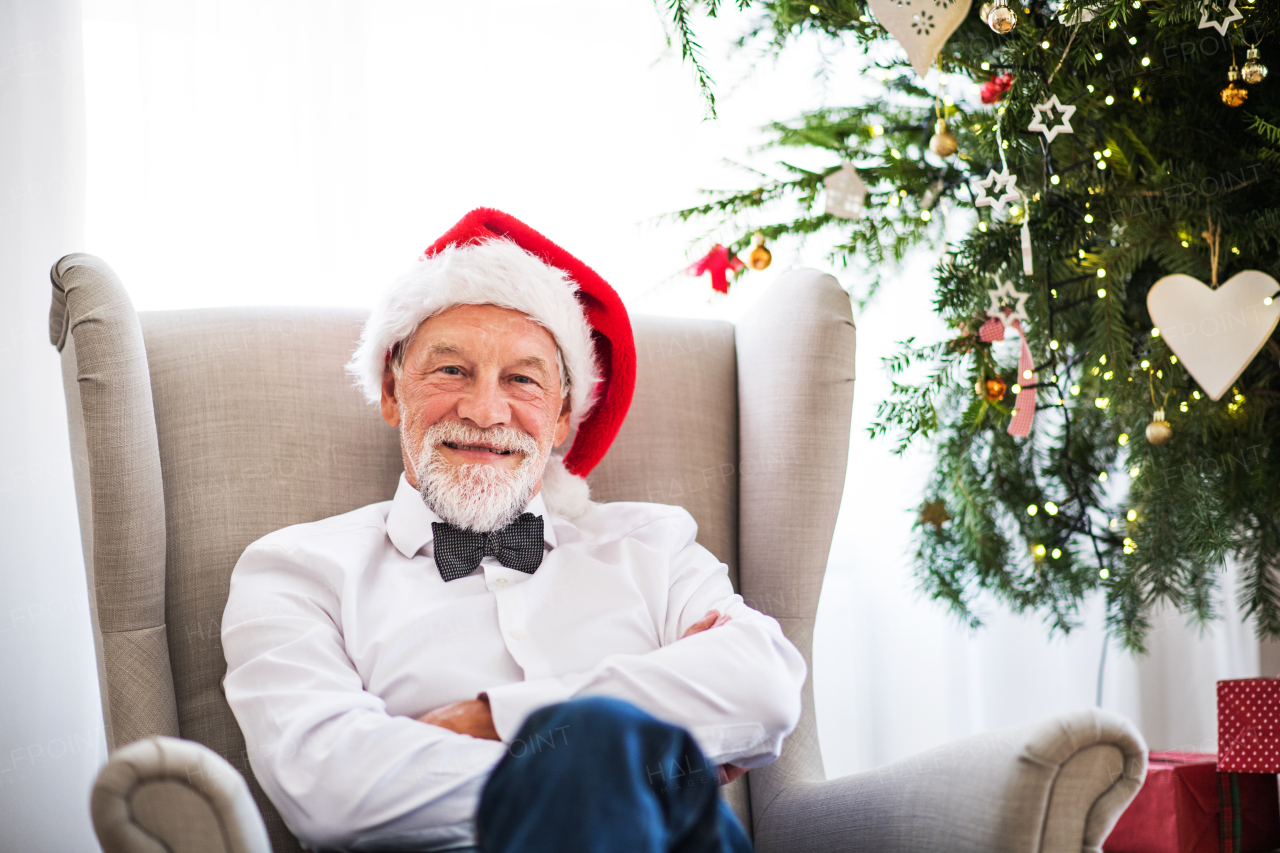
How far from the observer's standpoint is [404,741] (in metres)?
0.91

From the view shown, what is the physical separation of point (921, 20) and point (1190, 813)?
1333 mm

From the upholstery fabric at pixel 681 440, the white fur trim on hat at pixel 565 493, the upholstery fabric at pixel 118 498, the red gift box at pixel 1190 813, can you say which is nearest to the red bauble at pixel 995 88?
the upholstery fabric at pixel 681 440

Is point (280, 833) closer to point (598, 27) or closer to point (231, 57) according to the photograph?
point (231, 57)

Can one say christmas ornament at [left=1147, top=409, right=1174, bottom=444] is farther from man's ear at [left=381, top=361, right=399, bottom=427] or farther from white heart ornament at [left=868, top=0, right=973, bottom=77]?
man's ear at [left=381, top=361, right=399, bottom=427]

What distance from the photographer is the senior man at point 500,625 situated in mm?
791

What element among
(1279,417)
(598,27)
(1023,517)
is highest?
(598,27)

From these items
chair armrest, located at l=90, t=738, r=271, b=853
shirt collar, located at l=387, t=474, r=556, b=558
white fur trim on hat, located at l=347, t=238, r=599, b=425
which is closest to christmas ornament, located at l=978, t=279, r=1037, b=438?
white fur trim on hat, located at l=347, t=238, r=599, b=425

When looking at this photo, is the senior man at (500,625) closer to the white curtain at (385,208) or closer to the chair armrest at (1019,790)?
the chair armrest at (1019,790)

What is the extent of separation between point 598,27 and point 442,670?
1484 mm

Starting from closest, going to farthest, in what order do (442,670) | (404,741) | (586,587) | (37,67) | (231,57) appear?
(404,741) → (442,670) → (586,587) → (37,67) → (231,57)

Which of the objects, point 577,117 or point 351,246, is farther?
point 577,117

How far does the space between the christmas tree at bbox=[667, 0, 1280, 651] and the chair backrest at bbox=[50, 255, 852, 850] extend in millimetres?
216

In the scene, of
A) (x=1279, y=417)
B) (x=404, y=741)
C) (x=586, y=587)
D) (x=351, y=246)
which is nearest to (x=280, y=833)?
(x=404, y=741)

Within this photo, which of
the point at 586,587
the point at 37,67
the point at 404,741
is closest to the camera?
the point at 404,741
